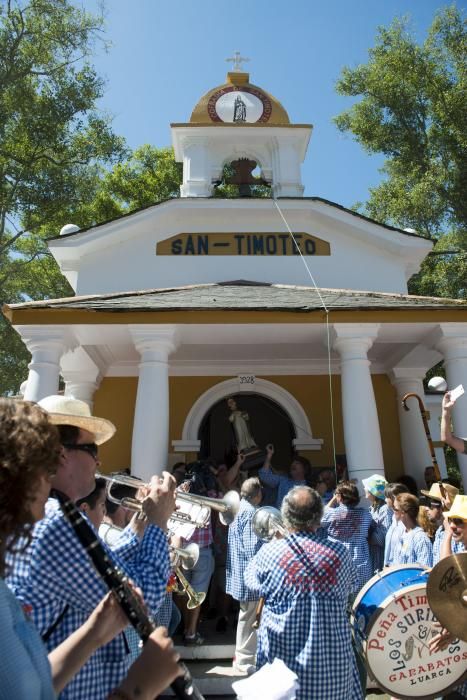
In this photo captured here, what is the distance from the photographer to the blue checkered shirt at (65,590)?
1.80 m

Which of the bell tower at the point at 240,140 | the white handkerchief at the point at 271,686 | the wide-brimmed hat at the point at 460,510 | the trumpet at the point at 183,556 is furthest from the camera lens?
the bell tower at the point at 240,140

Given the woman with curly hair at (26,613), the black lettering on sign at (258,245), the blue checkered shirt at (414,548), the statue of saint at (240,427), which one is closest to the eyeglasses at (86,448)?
the woman with curly hair at (26,613)

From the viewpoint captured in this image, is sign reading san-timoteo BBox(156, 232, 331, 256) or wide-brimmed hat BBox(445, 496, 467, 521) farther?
sign reading san-timoteo BBox(156, 232, 331, 256)

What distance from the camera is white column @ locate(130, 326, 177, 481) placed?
25.7 ft

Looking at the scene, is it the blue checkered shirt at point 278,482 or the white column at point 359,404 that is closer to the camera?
the blue checkered shirt at point 278,482

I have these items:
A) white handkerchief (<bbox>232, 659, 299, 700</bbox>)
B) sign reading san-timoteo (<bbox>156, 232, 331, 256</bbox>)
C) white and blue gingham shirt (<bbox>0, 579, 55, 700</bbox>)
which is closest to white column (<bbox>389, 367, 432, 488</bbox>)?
sign reading san-timoteo (<bbox>156, 232, 331, 256</bbox>)

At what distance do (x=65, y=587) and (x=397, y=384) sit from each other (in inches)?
400

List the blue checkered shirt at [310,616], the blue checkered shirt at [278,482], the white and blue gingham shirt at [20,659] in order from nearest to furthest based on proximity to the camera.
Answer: the white and blue gingham shirt at [20,659], the blue checkered shirt at [310,616], the blue checkered shirt at [278,482]

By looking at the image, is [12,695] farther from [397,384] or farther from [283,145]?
[283,145]

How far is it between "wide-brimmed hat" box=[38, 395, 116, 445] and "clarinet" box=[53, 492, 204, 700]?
2.25 ft

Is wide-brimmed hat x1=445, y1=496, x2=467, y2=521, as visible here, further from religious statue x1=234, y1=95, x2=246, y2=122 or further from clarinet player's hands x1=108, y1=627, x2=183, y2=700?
religious statue x1=234, y1=95, x2=246, y2=122

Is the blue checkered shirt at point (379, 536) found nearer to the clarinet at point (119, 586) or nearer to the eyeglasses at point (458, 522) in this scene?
the eyeglasses at point (458, 522)

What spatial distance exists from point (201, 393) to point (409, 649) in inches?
310

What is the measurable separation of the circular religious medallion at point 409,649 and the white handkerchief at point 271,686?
3.57 ft
